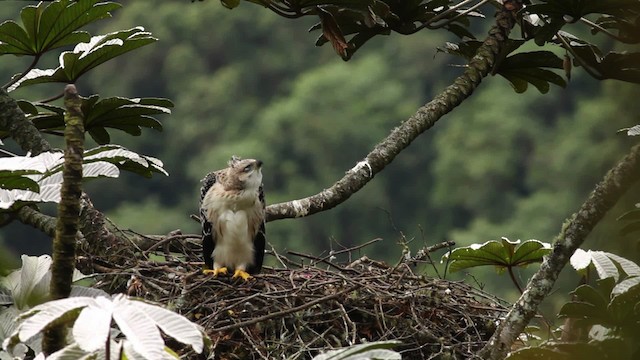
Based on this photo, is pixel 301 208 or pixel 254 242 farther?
pixel 254 242

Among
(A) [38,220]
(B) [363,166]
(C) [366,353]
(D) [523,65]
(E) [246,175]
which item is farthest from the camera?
(E) [246,175]

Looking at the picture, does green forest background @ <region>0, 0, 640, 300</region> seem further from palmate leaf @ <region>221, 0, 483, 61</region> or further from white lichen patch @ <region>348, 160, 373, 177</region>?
white lichen patch @ <region>348, 160, 373, 177</region>

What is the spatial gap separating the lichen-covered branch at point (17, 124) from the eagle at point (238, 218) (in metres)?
1.09

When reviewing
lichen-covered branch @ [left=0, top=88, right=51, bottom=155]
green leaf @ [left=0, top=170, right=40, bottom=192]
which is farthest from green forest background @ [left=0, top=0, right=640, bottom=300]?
green leaf @ [left=0, top=170, right=40, bottom=192]

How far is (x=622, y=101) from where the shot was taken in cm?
191

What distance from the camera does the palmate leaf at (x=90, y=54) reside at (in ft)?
12.7

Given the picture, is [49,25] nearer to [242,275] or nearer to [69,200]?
[242,275]

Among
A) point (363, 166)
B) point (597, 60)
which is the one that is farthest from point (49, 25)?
point (597, 60)

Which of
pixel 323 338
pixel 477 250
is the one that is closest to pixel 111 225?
pixel 323 338

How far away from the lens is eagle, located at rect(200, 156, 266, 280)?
4.89 metres

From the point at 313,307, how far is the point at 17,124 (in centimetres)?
119

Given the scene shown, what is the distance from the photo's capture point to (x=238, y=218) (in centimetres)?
496

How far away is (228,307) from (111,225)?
0.70 metres

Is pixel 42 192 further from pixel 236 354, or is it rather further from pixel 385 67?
pixel 385 67
